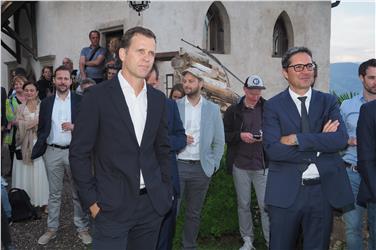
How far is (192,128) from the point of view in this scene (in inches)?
205

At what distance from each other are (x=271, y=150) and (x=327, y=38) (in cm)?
1412

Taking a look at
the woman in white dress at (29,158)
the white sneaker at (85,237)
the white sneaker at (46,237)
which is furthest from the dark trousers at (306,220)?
the woman in white dress at (29,158)

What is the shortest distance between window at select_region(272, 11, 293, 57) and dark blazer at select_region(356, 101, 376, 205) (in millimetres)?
12046

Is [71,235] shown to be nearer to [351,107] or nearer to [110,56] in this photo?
[351,107]

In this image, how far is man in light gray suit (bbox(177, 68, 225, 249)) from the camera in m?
5.09

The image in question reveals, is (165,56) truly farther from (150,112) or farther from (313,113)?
(150,112)

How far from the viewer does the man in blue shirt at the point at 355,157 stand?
4520 millimetres

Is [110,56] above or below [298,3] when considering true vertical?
below

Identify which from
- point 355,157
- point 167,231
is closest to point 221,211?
point 167,231

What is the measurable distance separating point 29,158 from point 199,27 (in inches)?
289

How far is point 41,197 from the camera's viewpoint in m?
7.17

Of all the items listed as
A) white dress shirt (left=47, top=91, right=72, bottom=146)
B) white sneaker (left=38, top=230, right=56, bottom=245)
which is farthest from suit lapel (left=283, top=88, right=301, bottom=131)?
white sneaker (left=38, top=230, right=56, bottom=245)

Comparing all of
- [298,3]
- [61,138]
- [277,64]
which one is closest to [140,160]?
[61,138]

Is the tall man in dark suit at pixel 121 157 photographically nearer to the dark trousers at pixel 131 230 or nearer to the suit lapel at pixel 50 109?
the dark trousers at pixel 131 230
